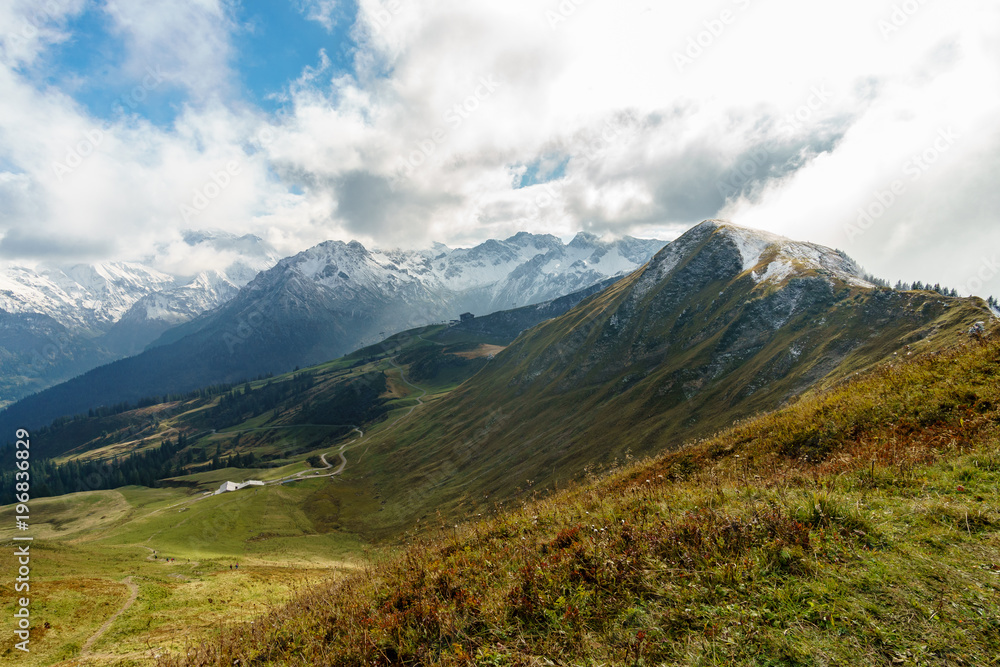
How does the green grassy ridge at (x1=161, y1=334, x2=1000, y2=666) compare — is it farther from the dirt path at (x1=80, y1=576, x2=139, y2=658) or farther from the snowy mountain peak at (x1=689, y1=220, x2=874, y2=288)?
the snowy mountain peak at (x1=689, y1=220, x2=874, y2=288)

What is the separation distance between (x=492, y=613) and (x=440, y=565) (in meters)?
2.97

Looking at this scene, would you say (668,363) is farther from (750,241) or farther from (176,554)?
(176,554)

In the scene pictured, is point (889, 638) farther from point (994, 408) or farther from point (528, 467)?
point (528, 467)

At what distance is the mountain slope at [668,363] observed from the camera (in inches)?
2576

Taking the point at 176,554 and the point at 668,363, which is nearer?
the point at 176,554

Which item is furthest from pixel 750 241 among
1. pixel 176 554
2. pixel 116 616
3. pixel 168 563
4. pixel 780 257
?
pixel 176 554

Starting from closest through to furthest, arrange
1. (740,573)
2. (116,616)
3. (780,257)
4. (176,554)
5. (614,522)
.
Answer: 1. (740,573)
2. (614,522)
3. (116,616)
4. (176,554)
5. (780,257)

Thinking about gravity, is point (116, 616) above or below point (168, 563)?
above

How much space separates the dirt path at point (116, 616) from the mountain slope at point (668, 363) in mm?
46924

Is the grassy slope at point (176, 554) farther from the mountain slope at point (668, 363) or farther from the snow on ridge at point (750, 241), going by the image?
the snow on ridge at point (750, 241)

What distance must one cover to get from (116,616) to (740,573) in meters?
32.7

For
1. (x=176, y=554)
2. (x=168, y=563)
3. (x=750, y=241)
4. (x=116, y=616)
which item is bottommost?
(x=176, y=554)

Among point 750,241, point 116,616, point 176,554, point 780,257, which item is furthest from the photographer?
point 750,241

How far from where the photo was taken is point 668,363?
319ft
